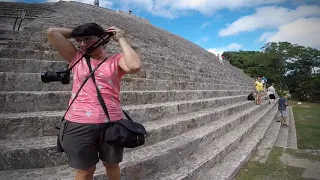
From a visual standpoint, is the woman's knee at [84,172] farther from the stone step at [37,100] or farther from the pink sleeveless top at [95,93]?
the stone step at [37,100]

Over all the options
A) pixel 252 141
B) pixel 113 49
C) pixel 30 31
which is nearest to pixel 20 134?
pixel 30 31

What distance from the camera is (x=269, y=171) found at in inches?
173

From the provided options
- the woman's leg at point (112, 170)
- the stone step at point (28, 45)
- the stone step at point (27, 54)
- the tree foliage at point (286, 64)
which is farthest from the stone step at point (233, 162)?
the tree foliage at point (286, 64)

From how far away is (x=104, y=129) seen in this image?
1.79 m

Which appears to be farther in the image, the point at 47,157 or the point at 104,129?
the point at 47,157

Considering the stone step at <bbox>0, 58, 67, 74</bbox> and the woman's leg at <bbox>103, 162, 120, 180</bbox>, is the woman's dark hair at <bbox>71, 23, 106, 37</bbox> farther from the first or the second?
the stone step at <bbox>0, 58, 67, 74</bbox>

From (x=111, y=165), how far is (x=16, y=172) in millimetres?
1036

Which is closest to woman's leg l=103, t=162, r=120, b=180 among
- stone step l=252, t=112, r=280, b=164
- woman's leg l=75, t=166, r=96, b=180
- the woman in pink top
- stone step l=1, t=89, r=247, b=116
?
the woman in pink top

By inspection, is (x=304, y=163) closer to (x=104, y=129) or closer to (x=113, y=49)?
(x=104, y=129)

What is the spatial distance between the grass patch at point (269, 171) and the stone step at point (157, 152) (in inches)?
19.6

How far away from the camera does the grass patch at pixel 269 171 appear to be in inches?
161

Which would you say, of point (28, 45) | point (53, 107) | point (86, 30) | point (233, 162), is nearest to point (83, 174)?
point (86, 30)

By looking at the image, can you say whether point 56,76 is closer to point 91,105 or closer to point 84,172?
point 91,105

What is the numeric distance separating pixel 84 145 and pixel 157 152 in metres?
1.60
